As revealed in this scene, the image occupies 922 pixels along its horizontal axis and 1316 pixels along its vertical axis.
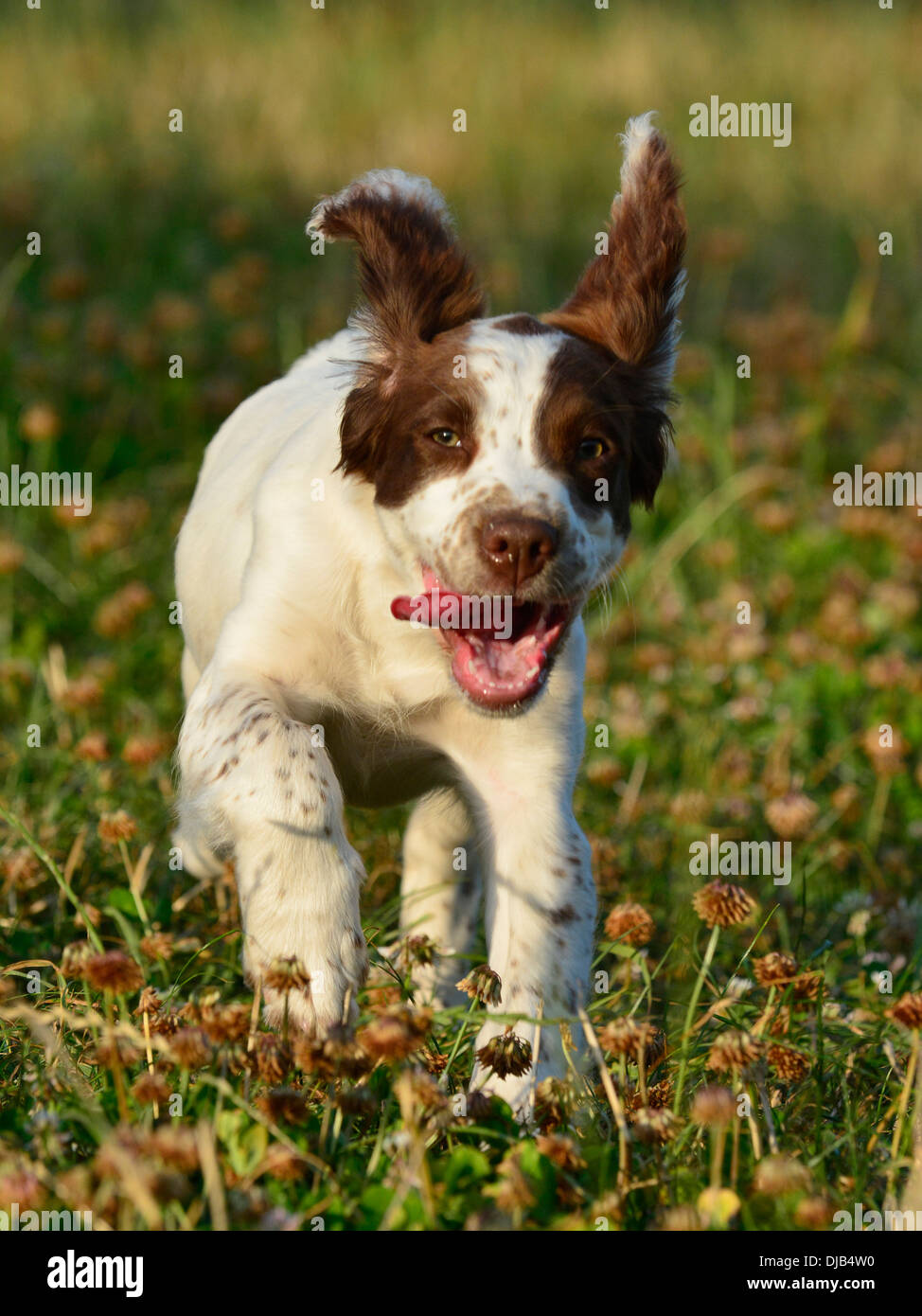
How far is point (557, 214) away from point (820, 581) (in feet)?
12.8

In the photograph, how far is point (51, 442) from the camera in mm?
5941

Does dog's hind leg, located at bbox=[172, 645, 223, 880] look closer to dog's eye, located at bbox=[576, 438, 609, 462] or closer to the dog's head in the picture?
the dog's head

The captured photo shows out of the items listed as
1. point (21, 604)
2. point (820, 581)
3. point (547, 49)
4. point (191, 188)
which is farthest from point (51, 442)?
point (547, 49)

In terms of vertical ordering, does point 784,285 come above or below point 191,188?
below

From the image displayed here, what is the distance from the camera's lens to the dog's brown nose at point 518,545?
9.38 ft

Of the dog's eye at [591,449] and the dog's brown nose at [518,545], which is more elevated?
the dog's eye at [591,449]

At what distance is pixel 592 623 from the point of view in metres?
5.85

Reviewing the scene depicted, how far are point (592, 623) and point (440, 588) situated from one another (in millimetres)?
2829

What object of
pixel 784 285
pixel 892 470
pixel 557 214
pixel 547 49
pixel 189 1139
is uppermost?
pixel 547 49

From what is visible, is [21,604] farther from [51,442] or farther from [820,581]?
[820,581]

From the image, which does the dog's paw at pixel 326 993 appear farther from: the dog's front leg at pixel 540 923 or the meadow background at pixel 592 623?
the dog's front leg at pixel 540 923

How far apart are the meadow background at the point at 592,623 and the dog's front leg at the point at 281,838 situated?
16 cm

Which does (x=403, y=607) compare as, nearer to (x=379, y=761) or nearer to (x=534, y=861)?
(x=379, y=761)

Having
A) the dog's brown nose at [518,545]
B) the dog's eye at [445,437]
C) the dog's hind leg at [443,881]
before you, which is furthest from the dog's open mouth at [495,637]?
the dog's hind leg at [443,881]
